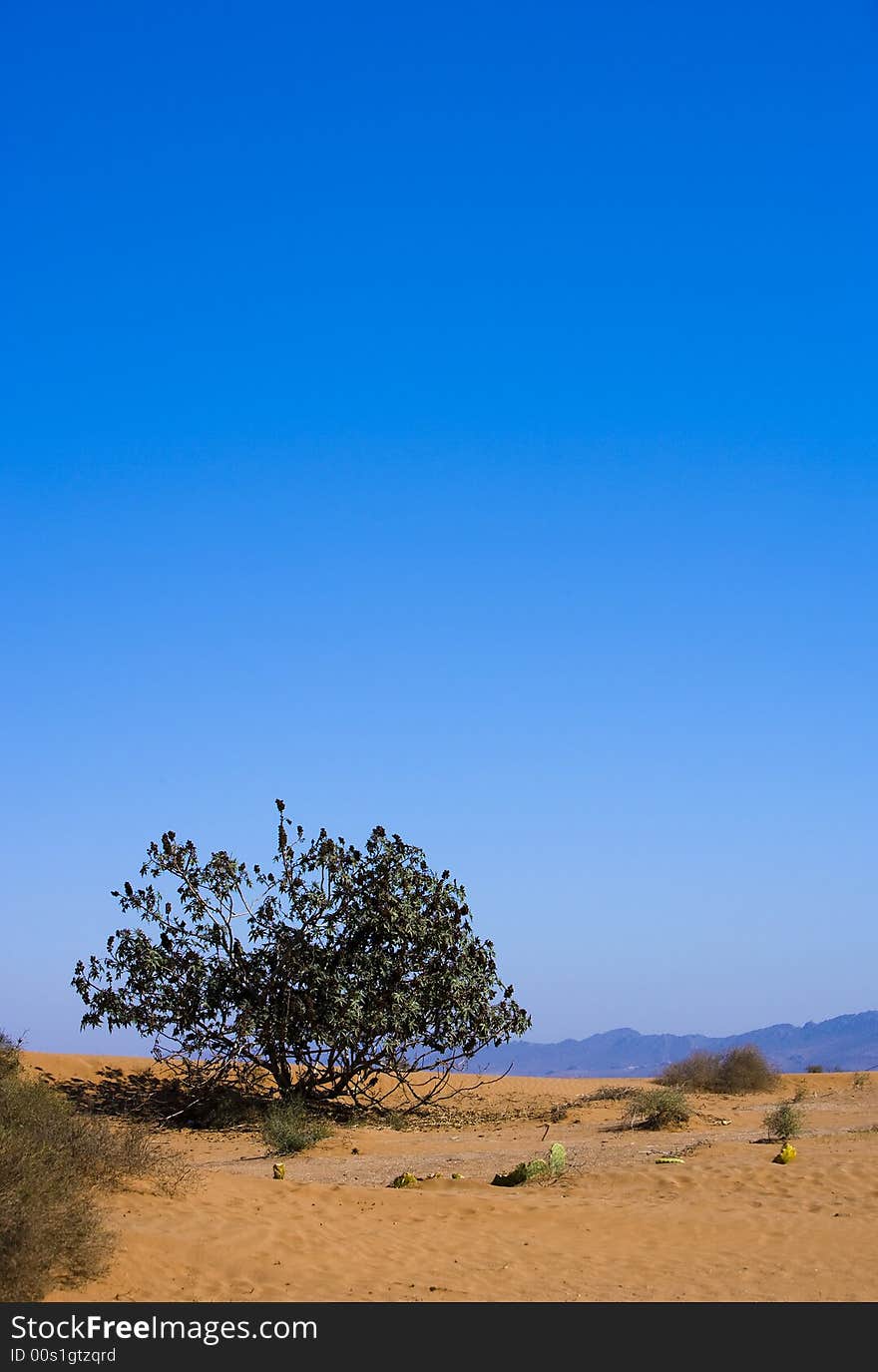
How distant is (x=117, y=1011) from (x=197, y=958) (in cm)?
183

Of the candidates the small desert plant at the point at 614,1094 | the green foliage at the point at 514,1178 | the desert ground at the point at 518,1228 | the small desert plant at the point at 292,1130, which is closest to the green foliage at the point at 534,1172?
the green foliage at the point at 514,1178

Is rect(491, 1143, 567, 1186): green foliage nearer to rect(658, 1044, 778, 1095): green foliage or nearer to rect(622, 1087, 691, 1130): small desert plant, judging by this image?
rect(622, 1087, 691, 1130): small desert plant

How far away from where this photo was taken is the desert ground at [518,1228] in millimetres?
9781

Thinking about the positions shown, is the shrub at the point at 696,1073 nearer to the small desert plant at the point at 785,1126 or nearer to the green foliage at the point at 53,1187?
the small desert plant at the point at 785,1126

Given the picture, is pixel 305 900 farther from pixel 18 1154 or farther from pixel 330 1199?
pixel 18 1154

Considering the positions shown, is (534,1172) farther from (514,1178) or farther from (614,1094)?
(614,1094)

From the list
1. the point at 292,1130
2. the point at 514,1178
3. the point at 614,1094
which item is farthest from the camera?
the point at 614,1094

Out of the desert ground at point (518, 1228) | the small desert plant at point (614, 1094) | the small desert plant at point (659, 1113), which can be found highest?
the small desert plant at point (614, 1094)

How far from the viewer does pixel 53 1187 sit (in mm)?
9266

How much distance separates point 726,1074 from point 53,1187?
2379cm

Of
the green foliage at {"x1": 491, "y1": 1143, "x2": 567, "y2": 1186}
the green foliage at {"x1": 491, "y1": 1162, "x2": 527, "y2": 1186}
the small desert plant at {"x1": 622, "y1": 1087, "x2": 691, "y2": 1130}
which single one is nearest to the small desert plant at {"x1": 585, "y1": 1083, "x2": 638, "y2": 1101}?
the small desert plant at {"x1": 622, "y1": 1087, "x2": 691, "y2": 1130}

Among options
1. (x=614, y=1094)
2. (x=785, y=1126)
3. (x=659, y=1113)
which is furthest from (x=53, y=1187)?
(x=614, y=1094)

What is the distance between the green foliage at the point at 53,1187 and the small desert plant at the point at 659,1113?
11953 millimetres

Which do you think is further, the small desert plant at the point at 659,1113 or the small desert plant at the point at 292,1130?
the small desert plant at the point at 659,1113
